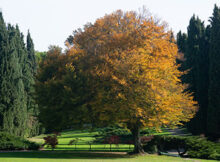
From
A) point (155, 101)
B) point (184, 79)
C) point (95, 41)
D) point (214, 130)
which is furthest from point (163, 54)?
point (184, 79)

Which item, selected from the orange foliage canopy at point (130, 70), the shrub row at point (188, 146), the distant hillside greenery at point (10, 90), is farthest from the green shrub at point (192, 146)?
the distant hillside greenery at point (10, 90)

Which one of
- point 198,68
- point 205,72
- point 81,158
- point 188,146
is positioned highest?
point 198,68

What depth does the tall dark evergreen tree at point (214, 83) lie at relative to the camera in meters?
30.8

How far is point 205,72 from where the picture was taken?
35.4 meters

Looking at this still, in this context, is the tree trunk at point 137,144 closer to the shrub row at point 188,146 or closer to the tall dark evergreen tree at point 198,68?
the shrub row at point 188,146

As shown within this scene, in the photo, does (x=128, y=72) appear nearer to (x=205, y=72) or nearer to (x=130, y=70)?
(x=130, y=70)

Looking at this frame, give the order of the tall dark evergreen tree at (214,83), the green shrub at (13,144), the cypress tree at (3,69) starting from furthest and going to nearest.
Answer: the cypress tree at (3,69)
the tall dark evergreen tree at (214,83)
the green shrub at (13,144)

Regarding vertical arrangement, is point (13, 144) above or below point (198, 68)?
below

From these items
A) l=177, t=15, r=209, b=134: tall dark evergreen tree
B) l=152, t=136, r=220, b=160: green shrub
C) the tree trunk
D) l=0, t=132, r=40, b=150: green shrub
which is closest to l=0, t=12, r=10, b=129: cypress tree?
l=0, t=132, r=40, b=150: green shrub

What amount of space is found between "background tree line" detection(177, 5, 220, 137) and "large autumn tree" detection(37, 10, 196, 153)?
960cm

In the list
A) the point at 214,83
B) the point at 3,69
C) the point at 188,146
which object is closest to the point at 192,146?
the point at 188,146

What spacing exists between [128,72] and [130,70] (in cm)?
25

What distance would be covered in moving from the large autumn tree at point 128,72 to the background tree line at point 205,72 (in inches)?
378

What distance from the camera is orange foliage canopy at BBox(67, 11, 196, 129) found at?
1989cm
